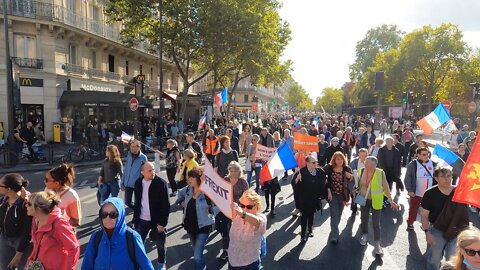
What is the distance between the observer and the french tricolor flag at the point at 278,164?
6793 millimetres

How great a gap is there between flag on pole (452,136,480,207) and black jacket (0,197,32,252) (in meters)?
4.28

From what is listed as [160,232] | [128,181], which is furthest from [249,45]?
[160,232]

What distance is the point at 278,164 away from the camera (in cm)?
705

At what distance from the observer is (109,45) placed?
27.7m

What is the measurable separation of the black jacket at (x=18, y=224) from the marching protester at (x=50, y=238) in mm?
702

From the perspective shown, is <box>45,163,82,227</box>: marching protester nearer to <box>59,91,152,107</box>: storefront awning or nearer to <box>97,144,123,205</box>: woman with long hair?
<box>97,144,123,205</box>: woman with long hair

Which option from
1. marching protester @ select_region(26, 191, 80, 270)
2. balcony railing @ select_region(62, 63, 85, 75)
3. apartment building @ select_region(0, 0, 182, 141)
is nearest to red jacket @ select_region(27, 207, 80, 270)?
marching protester @ select_region(26, 191, 80, 270)

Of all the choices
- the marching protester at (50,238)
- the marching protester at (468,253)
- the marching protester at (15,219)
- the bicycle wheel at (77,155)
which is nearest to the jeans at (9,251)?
the marching protester at (15,219)

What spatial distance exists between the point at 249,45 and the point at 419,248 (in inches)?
787

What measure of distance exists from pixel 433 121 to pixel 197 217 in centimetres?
810

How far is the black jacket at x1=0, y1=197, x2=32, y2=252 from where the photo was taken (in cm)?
390

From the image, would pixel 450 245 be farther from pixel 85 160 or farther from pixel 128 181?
pixel 85 160

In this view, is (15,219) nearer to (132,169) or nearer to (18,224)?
(18,224)

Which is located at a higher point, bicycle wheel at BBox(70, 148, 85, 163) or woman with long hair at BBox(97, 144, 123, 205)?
woman with long hair at BBox(97, 144, 123, 205)
